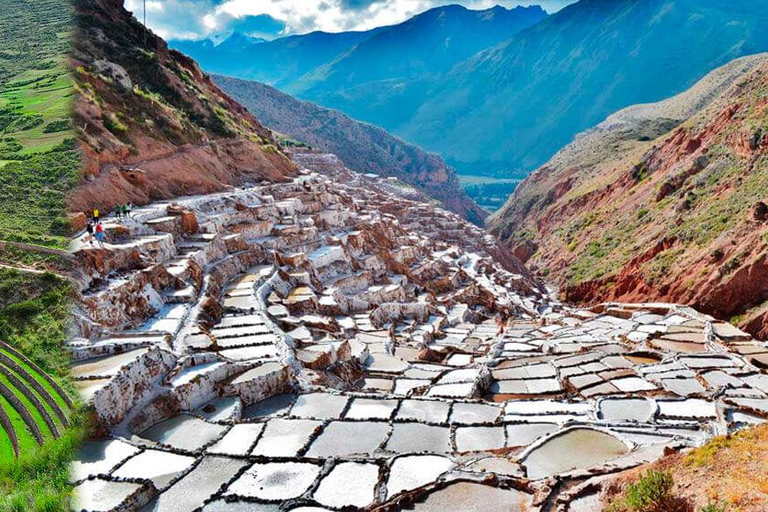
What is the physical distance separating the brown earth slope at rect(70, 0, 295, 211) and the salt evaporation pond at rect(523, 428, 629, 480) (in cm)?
1544

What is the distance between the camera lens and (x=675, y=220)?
122 ft

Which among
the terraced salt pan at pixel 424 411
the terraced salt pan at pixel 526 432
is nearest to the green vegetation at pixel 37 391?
the terraced salt pan at pixel 424 411

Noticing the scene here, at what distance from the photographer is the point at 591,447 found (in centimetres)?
982

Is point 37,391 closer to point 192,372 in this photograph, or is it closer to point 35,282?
point 35,282

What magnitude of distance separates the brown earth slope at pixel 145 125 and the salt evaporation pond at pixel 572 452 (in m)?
15.4

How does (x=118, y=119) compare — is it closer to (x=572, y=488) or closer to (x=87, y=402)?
(x=87, y=402)

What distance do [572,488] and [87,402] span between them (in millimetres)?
7282

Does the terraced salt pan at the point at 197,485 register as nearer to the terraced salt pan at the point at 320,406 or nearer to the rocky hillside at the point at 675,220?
the terraced salt pan at the point at 320,406

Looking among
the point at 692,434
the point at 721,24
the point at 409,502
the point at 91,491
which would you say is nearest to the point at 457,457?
Answer: the point at 409,502

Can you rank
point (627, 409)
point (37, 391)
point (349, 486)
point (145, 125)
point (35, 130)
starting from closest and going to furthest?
point (349, 486) < point (37, 391) < point (627, 409) < point (35, 130) < point (145, 125)

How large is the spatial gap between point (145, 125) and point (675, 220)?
32.1 meters

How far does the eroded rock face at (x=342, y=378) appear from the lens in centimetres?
849

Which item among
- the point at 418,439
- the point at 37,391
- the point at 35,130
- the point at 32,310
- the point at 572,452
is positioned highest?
the point at 35,130

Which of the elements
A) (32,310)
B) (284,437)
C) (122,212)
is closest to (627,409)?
(284,437)
